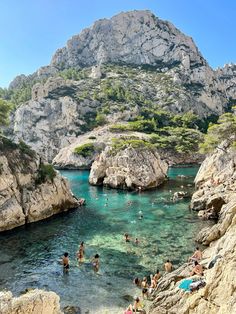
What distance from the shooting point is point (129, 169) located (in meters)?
77.3

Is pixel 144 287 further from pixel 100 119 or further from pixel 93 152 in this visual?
pixel 100 119

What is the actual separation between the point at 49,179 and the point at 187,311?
129 feet

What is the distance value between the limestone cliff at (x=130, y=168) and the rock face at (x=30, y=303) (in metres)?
59.0


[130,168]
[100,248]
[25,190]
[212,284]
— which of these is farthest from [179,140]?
[212,284]

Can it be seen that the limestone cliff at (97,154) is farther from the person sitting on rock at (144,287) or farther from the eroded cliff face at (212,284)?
the person sitting on rock at (144,287)

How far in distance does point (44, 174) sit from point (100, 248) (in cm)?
1939

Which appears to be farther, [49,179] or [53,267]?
[49,179]

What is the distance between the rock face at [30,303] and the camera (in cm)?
1419

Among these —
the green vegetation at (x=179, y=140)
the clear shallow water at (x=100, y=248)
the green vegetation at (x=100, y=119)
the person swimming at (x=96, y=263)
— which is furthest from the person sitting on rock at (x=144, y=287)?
the green vegetation at (x=100, y=119)

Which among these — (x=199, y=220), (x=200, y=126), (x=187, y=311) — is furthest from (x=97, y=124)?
(x=187, y=311)

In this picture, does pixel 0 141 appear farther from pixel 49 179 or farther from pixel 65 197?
pixel 65 197

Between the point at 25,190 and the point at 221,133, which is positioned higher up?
the point at 221,133

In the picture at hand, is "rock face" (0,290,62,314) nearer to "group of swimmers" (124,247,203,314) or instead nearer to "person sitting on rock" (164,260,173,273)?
"group of swimmers" (124,247,203,314)

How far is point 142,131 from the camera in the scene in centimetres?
13288
